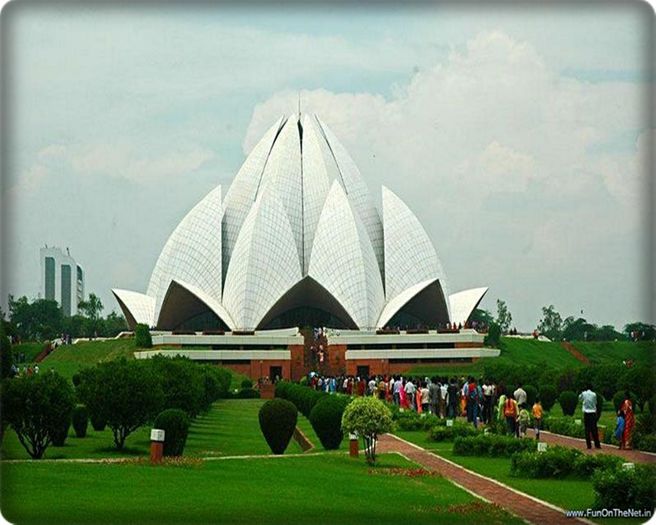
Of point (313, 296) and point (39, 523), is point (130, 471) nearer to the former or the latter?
point (39, 523)

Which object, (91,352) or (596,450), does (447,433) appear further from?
(91,352)

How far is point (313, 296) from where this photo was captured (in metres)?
42.8

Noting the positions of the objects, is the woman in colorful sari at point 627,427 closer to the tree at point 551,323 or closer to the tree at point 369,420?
the tree at point 369,420

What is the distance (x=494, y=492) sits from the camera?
9.66 meters

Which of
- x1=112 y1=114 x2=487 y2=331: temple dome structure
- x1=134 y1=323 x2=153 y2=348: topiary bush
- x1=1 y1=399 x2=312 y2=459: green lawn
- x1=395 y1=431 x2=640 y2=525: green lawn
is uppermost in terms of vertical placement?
x1=112 y1=114 x2=487 y2=331: temple dome structure

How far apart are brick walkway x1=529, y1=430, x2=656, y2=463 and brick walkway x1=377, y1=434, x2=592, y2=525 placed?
5.49 ft

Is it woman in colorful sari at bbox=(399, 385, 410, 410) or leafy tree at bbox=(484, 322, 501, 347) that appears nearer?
woman in colorful sari at bbox=(399, 385, 410, 410)

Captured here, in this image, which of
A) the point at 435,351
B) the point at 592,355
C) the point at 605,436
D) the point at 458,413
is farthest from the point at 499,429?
the point at 592,355

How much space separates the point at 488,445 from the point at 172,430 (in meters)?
3.66

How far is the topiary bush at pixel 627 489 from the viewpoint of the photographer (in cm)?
808

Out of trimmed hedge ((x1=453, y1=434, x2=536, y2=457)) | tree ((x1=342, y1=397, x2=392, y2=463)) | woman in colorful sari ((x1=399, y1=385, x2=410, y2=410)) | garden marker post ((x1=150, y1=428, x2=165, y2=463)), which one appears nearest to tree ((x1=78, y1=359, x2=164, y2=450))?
garden marker post ((x1=150, y1=428, x2=165, y2=463))

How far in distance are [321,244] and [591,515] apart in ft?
110

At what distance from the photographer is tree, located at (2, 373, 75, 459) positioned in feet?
41.4

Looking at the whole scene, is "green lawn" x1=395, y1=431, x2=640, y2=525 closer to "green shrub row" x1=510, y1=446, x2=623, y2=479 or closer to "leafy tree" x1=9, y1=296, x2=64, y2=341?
"green shrub row" x1=510, y1=446, x2=623, y2=479
